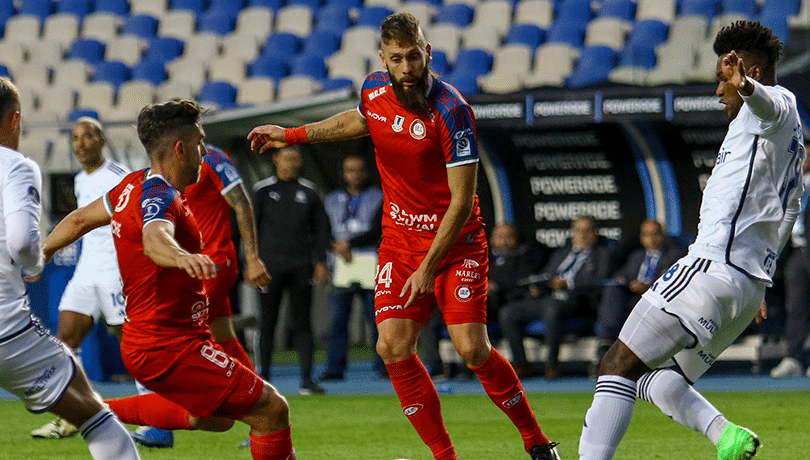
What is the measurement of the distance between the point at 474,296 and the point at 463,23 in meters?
11.9

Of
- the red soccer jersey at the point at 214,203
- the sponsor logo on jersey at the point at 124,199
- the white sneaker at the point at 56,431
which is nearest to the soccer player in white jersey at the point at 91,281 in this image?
the white sneaker at the point at 56,431

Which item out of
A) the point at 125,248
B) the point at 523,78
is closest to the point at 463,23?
the point at 523,78

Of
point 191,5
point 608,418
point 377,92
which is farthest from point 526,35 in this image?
point 608,418

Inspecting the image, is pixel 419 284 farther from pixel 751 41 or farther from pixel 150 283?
pixel 751 41

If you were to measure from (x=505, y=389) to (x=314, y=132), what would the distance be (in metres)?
1.67

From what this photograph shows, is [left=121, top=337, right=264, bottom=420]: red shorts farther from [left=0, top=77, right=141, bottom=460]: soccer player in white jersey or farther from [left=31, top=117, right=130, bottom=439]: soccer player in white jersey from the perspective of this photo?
[left=31, top=117, right=130, bottom=439]: soccer player in white jersey

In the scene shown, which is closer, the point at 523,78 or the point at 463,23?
the point at 523,78

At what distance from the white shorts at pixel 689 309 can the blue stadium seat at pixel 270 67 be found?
13093mm

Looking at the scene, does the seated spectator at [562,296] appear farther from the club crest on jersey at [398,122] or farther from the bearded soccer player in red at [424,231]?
the club crest on jersey at [398,122]

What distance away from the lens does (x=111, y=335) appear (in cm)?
1253

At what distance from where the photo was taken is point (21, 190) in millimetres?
4309

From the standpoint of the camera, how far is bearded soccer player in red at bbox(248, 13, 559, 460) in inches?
218

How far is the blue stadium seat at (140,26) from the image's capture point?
1916 cm

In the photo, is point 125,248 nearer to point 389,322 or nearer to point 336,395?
point 389,322
